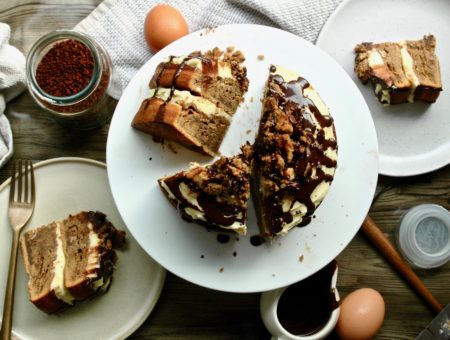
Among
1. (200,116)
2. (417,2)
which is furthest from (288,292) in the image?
(417,2)

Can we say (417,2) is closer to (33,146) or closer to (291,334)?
(291,334)

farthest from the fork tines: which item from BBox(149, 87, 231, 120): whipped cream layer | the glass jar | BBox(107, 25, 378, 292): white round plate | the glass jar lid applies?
the glass jar lid

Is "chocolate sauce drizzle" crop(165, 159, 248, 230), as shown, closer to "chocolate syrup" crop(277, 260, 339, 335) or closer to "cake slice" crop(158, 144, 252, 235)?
"cake slice" crop(158, 144, 252, 235)

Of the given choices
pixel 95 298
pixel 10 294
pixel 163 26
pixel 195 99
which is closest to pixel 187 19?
pixel 163 26

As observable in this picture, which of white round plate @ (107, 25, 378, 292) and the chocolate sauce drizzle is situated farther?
white round plate @ (107, 25, 378, 292)

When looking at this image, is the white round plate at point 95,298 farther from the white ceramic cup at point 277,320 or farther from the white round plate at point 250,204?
the white ceramic cup at point 277,320

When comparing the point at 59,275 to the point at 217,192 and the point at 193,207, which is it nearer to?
the point at 193,207
